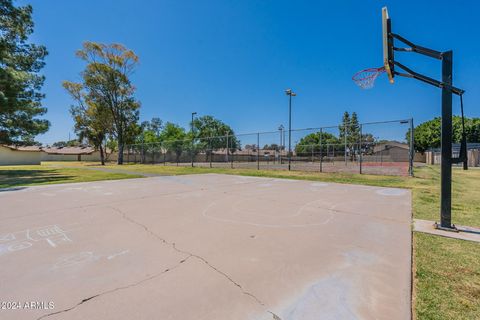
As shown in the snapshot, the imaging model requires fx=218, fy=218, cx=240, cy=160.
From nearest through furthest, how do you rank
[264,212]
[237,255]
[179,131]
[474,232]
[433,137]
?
[237,255], [474,232], [264,212], [433,137], [179,131]

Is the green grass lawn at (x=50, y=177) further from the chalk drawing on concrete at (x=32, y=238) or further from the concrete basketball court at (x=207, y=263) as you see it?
the chalk drawing on concrete at (x=32, y=238)

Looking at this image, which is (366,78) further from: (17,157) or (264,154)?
(17,157)

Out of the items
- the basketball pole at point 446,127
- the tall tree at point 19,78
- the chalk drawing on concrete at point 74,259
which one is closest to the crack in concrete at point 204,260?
the chalk drawing on concrete at point 74,259

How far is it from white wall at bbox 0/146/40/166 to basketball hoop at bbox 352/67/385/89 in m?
46.6

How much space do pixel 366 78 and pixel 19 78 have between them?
18.7 metres

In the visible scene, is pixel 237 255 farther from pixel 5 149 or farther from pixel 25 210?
pixel 5 149

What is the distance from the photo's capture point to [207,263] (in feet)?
8.68

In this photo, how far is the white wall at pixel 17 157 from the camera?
3294 centimetres

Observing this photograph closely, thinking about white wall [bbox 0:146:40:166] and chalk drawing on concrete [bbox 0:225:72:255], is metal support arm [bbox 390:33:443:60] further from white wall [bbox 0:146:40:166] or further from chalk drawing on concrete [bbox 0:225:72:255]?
white wall [bbox 0:146:40:166]

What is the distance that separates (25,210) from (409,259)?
25.3ft

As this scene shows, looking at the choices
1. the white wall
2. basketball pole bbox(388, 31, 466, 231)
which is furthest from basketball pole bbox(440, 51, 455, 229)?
the white wall

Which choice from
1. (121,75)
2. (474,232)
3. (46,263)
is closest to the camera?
(46,263)

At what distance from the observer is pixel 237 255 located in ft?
9.40

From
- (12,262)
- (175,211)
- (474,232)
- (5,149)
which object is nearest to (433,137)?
(474,232)
